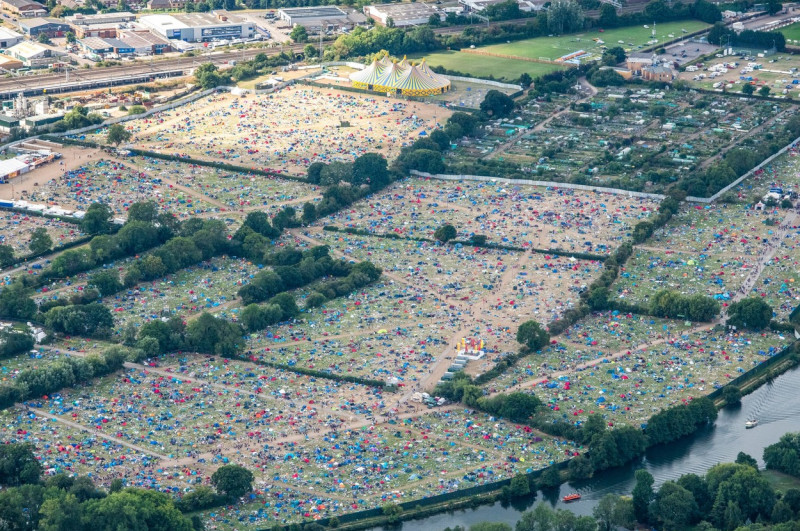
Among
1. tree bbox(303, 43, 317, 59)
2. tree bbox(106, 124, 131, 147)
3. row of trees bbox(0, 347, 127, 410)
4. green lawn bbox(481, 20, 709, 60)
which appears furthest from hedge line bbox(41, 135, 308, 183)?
green lawn bbox(481, 20, 709, 60)

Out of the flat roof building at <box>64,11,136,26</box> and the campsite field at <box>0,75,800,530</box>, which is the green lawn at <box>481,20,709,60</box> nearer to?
the campsite field at <box>0,75,800,530</box>

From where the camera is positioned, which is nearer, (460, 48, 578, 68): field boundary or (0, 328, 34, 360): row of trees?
(0, 328, 34, 360): row of trees

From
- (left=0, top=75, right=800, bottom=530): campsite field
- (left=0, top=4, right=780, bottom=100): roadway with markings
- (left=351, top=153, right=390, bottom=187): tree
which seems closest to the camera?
(left=0, top=75, right=800, bottom=530): campsite field

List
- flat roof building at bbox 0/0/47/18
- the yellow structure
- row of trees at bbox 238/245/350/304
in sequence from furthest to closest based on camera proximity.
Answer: flat roof building at bbox 0/0/47/18, the yellow structure, row of trees at bbox 238/245/350/304

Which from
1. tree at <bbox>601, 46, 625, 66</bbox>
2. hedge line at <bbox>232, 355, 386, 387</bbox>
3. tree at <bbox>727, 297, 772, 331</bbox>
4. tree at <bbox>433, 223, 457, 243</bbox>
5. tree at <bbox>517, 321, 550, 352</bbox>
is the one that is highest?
A: tree at <bbox>601, 46, 625, 66</bbox>

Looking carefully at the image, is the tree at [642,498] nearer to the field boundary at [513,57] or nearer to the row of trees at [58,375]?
the row of trees at [58,375]
